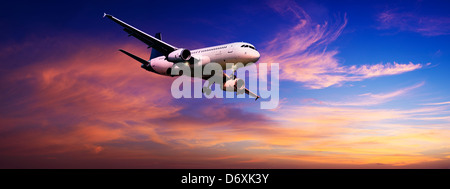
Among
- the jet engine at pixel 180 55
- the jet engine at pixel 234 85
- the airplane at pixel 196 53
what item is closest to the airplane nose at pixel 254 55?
the airplane at pixel 196 53

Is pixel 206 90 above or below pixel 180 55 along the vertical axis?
below

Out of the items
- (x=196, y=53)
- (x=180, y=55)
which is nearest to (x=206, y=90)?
(x=196, y=53)

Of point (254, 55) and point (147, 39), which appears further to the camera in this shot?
point (147, 39)

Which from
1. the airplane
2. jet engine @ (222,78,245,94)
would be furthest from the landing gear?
the airplane

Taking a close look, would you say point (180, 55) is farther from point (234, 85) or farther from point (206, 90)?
point (206, 90)

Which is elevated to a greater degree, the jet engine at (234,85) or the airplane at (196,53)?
the airplane at (196,53)

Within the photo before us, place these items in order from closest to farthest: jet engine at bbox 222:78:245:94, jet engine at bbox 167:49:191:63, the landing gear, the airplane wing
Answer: the airplane wing < jet engine at bbox 167:49:191:63 < jet engine at bbox 222:78:245:94 < the landing gear

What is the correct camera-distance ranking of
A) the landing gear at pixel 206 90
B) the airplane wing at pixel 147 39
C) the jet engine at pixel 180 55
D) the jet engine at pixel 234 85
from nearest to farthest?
the airplane wing at pixel 147 39
the jet engine at pixel 180 55
the jet engine at pixel 234 85
the landing gear at pixel 206 90

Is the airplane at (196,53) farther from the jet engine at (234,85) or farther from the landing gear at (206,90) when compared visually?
the landing gear at (206,90)

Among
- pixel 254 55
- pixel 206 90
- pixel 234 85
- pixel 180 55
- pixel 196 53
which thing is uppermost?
pixel 196 53

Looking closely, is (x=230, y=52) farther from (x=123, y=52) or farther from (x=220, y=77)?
(x=123, y=52)

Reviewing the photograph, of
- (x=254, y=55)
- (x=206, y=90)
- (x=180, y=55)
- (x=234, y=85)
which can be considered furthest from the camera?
(x=206, y=90)

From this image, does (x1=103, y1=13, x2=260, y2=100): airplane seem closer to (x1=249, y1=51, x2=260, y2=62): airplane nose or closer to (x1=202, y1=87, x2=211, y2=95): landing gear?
(x1=249, y1=51, x2=260, y2=62): airplane nose

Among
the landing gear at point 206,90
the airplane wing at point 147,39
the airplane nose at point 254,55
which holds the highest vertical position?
the airplane wing at point 147,39
